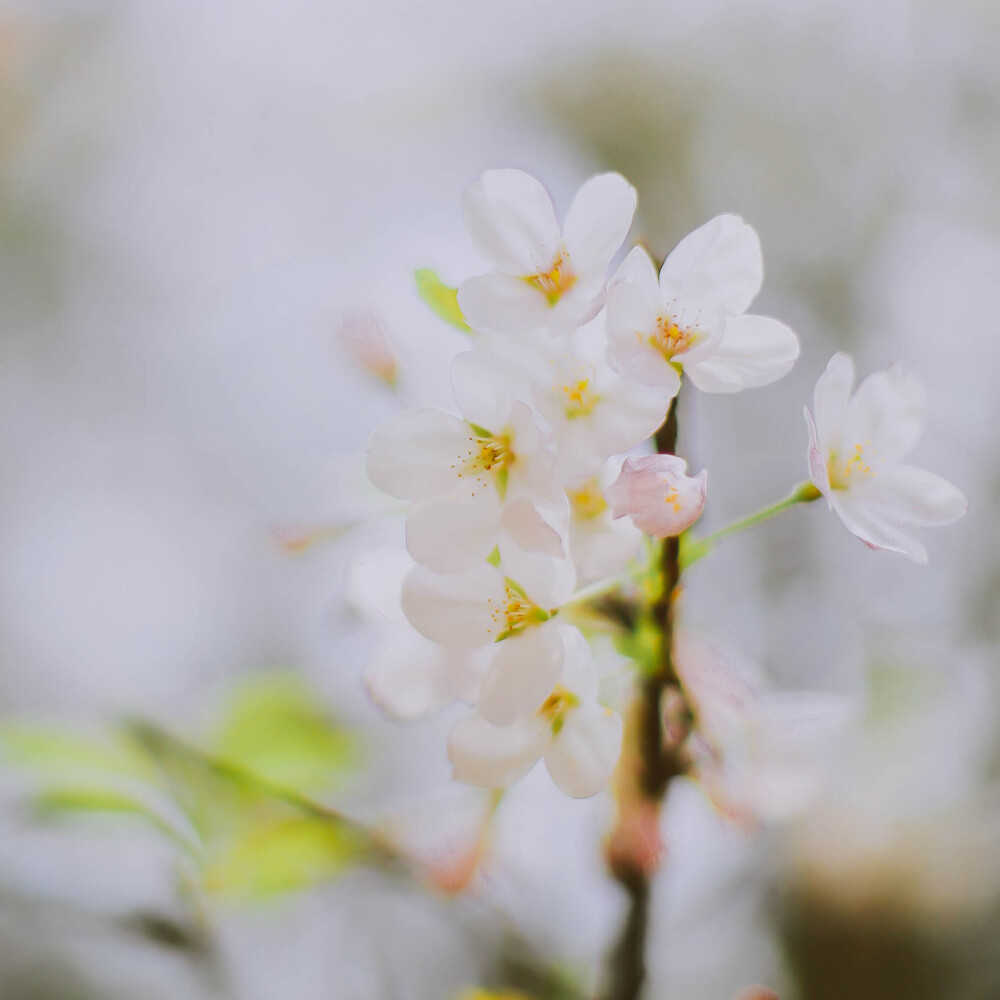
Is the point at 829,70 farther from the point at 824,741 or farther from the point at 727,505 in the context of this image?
the point at 824,741

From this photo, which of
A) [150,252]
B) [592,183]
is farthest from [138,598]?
[592,183]

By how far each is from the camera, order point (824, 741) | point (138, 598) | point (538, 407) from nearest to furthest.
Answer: point (538, 407) < point (824, 741) < point (138, 598)

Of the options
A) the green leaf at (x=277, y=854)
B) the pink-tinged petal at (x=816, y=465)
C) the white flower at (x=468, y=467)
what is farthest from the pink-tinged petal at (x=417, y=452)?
the green leaf at (x=277, y=854)

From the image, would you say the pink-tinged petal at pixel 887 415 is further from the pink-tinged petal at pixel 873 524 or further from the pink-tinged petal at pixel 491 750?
the pink-tinged petal at pixel 491 750

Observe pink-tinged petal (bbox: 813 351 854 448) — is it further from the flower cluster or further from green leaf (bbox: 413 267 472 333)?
green leaf (bbox: 413 267 472 333)

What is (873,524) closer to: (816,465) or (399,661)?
(816,465)

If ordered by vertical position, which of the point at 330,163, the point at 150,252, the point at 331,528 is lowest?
the point at 331,528

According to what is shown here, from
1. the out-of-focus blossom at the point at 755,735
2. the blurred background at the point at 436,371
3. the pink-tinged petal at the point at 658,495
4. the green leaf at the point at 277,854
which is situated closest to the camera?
the pink-tinged petal at the point at 658,495
